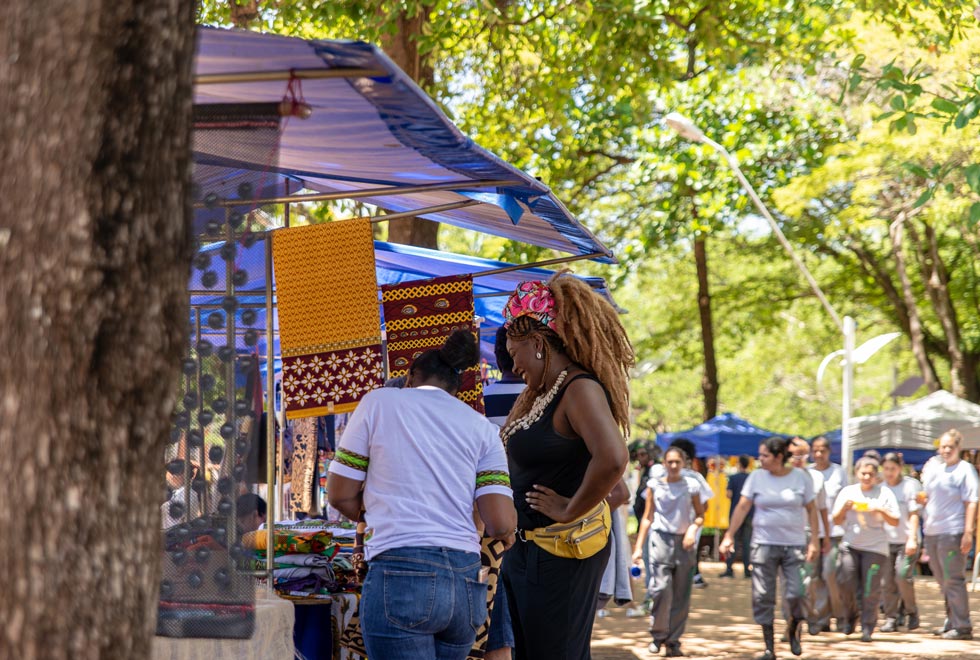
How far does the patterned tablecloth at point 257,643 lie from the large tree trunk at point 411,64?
6.36 meters

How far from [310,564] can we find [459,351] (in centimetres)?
177

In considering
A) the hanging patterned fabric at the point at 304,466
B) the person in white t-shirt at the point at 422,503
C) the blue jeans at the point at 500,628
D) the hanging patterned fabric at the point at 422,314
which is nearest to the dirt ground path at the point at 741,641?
the hanging patterned fabric at the point at 304,466

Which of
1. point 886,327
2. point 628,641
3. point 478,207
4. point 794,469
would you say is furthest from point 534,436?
point 886,327

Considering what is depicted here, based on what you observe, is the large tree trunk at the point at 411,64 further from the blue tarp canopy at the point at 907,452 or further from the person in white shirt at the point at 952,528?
the blue tarp canopy at the point at 907,452

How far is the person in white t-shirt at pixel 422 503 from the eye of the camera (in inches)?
166

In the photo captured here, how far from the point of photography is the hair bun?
4559 mm

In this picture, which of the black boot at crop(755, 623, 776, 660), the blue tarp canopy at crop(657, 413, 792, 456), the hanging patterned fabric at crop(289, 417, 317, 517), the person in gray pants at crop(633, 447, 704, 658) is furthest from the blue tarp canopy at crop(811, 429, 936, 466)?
the hanging patterned fabric at crop(289, 417, 317, 517)

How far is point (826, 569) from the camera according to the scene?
1315cm

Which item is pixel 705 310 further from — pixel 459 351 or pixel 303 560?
pixel 459 351

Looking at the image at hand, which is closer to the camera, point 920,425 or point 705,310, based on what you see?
point 920,425

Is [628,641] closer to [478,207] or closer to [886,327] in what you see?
[478,207]

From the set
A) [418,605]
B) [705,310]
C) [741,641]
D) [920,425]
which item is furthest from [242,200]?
[705,310]

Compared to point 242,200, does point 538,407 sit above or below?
below

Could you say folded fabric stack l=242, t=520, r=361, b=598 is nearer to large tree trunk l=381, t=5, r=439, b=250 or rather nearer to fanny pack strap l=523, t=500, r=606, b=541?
fanny pack strap l=523, t=500, r=606, b=541
